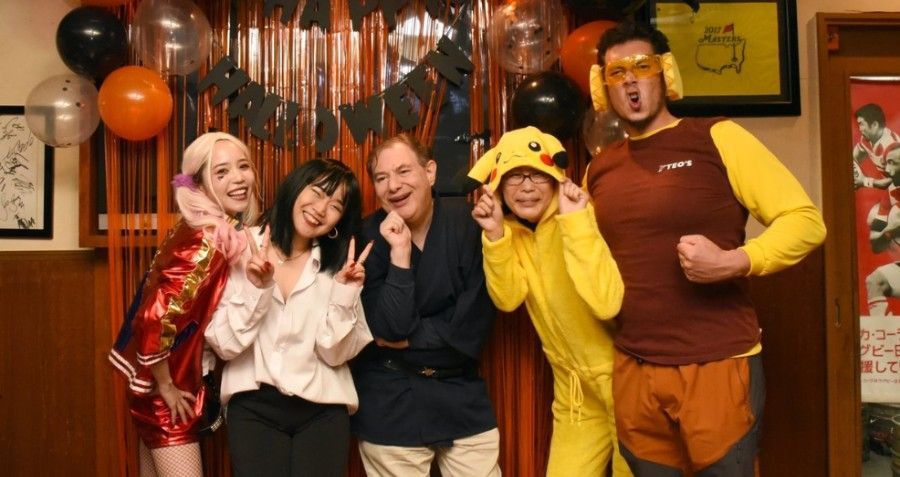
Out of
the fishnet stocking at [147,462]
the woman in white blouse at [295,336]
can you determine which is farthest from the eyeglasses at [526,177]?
the fishnet stocking at [147,462]

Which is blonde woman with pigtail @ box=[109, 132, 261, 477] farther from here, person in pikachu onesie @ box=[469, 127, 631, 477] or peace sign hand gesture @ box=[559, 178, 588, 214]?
peace sign hand gesture @ box=[559, 178, 588, 214]

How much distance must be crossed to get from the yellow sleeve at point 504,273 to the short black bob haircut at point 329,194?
438mm

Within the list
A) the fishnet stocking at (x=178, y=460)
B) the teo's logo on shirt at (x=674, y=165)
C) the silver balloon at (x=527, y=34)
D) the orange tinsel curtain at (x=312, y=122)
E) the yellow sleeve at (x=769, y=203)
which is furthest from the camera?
the orange tinsel curtain at (x=312, y=122)

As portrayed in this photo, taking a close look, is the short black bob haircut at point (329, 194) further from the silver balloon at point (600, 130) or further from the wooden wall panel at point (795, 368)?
the wooden wall panel at point (795, 368)

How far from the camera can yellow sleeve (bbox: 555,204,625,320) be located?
6.30 feet

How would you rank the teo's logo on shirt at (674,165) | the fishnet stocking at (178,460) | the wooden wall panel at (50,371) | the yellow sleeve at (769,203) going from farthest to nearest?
the wooden wall panel at (50,371) < the fishnet stocking at (178,460) < the teo's logo on shirt at (674,165) < the yellow sleeve at (769,203)

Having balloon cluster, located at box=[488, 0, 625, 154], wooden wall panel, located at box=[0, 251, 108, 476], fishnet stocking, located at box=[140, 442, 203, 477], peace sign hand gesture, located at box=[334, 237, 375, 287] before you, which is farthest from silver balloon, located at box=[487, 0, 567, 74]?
wooden wall panel, located at box=[0, 251, 108, 476]

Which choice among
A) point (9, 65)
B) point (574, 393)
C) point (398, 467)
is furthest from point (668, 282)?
point (9, 65)

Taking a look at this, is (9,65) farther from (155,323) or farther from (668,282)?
(668,282)

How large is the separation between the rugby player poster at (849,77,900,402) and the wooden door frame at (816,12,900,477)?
7 centimetres

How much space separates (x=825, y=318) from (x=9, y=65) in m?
3.40

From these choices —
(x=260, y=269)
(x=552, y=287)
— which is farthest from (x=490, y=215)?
A: (x=260, y=269)

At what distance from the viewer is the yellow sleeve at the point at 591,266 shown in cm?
192

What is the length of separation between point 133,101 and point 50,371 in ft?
3.81
